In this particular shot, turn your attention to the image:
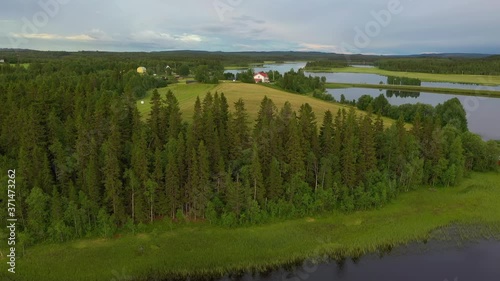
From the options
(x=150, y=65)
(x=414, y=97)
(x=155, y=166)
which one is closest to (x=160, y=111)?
(x=155, y=166)

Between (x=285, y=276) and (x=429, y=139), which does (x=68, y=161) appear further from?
(x=429, y=139)

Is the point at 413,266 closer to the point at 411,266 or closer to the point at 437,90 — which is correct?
the point at 411,266

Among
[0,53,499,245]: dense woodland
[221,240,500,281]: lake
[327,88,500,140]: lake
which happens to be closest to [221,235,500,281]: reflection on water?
[221,240,500,281]: lake

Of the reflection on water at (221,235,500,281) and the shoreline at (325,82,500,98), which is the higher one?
the shoreline at (325,82,500,98)

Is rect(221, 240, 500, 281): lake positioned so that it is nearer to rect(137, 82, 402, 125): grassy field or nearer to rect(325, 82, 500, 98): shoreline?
rect(137, 82, 402, 125): grassy field

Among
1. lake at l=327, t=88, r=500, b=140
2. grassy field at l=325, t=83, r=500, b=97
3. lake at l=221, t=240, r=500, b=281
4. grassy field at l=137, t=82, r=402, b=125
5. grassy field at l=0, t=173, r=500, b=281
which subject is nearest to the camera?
lake at l=221, t=240, r=500, b=281

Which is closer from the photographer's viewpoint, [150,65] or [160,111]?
Answer: [160,111]

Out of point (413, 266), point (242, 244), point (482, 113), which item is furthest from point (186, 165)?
point (482, 113)
